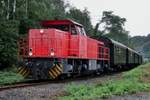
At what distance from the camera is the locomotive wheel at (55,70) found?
20828mm

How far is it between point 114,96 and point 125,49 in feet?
88.8

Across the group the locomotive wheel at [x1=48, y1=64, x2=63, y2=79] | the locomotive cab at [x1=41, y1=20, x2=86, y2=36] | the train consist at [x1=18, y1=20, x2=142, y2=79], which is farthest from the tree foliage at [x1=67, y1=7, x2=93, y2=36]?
the locomotive wheel at [x1=48, y1=64, x2=63, y2=79]

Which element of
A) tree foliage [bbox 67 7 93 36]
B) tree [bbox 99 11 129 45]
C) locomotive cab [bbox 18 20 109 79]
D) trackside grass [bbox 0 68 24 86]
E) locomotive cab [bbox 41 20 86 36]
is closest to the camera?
locomotive cab [bbox 18 20 109 79]

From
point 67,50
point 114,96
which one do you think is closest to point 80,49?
point 67,50

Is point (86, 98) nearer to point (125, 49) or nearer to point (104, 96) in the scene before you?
point (104, 96)

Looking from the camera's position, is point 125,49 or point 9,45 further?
point 125,49

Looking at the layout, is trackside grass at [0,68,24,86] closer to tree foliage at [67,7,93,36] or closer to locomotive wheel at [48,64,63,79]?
locomotive wheel at [48,64,63,79]

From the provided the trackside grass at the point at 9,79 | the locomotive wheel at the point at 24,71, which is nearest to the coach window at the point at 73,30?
the locomotive wheel at the point at 24,71

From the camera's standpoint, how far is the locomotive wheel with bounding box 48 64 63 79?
68.3ft

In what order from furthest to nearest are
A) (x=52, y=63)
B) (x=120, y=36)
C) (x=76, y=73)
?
(x=120, y=36), (x=76, y=73), (x=52, y=63)

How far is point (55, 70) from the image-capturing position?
68.4 ft

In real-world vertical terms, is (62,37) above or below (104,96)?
above

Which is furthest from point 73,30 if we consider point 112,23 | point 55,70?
point 112,23

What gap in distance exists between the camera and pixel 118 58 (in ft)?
116
